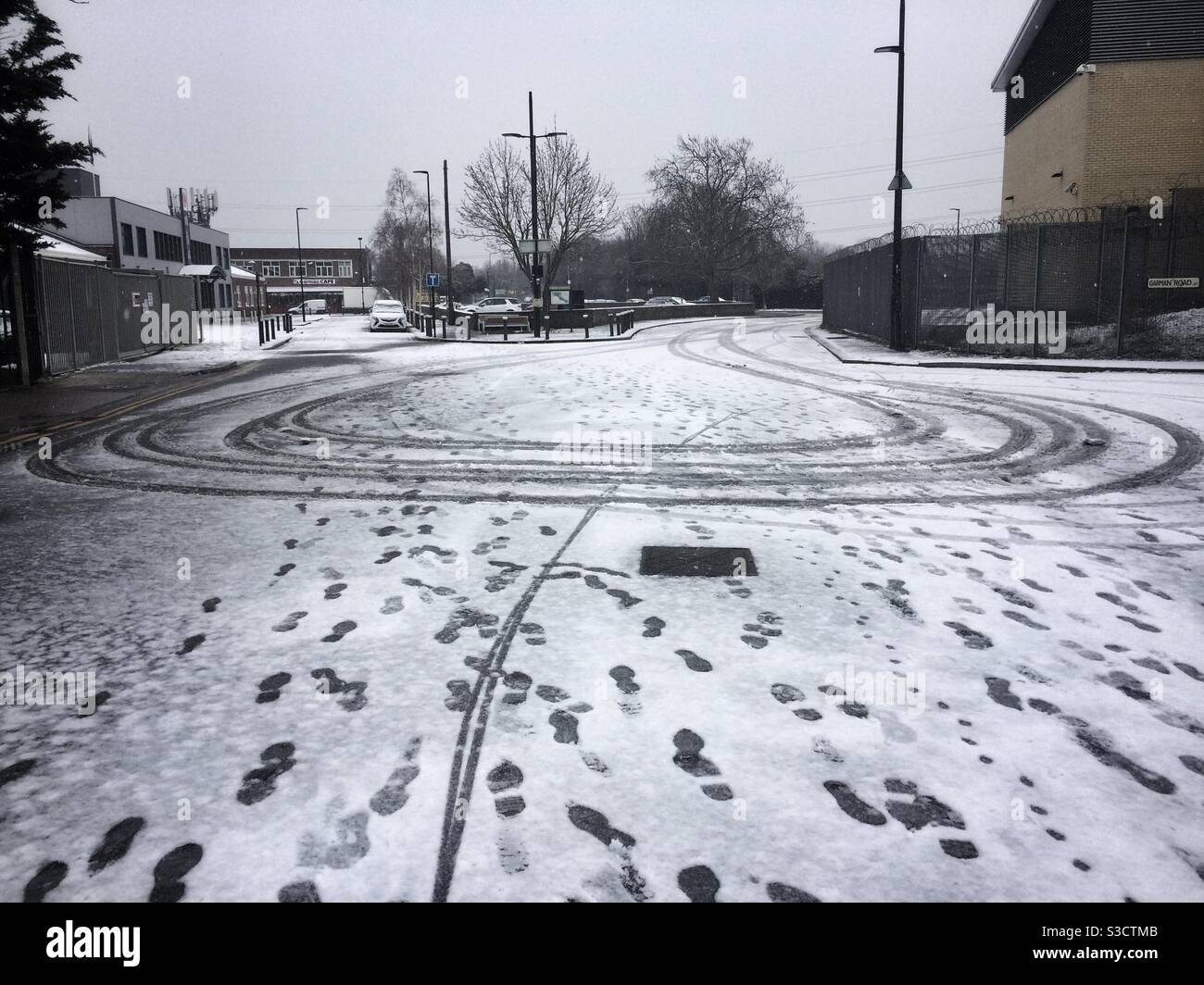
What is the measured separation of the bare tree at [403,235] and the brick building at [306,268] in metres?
20.2

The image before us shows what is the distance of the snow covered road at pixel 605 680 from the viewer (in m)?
2.53

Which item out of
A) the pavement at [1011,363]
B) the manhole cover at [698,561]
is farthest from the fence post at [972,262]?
the manhole cover at [698,561]

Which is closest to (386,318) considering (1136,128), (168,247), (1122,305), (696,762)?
(1136,128)

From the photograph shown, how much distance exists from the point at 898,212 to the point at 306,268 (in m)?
103

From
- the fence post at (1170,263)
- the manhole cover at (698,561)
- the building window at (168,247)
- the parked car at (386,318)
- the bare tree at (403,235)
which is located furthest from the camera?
the bare tree at (403,235)

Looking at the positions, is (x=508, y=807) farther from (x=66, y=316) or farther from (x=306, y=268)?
(x=306, y=268)

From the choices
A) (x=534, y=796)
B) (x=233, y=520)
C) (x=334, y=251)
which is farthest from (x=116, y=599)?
(x=334, y=251)

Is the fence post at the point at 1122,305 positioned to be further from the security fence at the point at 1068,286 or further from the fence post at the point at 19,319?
the fence post at the point at 19,319

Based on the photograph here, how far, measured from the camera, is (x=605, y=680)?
12.0 feet

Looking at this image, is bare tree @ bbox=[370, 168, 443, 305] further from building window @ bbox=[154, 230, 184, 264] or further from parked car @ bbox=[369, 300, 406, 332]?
parked car @ bbox=[369, 300, 406, 332]

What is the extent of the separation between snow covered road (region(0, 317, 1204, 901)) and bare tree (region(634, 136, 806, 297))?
59.6m

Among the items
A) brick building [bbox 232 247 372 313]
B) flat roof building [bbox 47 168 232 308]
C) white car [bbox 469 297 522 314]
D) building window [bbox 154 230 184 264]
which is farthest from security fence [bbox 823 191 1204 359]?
brick building [bbox 232 247 372 313]

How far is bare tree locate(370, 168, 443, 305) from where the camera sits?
82062 mm

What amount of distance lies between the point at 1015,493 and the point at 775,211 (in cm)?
6215
